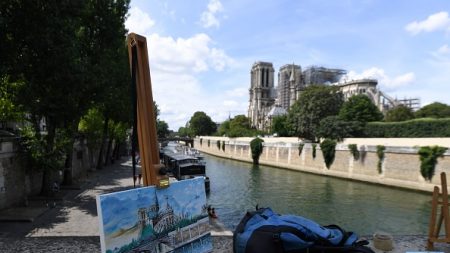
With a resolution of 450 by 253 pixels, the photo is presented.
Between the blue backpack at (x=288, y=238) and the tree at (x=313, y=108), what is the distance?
56.1 meters

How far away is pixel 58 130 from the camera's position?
2128 cm

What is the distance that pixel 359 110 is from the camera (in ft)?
207

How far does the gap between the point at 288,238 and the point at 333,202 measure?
2261 centimetres

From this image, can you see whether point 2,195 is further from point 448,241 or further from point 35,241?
point 448,241

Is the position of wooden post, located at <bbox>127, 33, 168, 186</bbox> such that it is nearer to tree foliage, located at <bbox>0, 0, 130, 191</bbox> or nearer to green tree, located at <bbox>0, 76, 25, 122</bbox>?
tree foliage, located at <bbox>0, 0, 130, 191</bbox>

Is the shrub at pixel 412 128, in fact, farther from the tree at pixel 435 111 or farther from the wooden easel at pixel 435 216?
the wooden easel at pixel 435 216

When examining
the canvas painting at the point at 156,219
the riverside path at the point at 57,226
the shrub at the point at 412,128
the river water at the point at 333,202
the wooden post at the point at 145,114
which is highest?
the shrub at the point at 412,128

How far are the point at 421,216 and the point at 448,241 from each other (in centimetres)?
1636

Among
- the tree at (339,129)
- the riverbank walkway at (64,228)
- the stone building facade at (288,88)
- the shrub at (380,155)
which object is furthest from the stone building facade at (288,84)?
the riverbank walkway at (64,228)

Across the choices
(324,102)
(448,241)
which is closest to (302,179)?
(324,102)

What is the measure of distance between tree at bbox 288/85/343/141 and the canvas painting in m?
57.1

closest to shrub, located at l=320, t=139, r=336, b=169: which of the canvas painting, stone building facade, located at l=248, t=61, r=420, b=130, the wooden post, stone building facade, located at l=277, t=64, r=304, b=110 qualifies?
the canvas painting

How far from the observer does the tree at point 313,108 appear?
62375 mm

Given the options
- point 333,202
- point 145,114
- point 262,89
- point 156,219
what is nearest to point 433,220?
point 156,219
